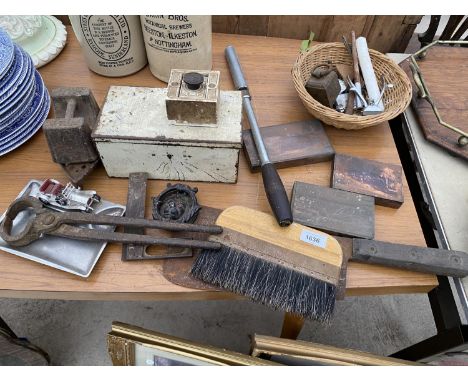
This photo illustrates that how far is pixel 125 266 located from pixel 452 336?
61 cm

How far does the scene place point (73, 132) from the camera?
618mm

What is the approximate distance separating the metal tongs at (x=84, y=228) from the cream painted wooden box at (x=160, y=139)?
4.8 inches

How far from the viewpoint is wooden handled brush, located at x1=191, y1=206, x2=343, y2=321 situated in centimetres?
59

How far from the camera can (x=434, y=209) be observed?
0.74 metres

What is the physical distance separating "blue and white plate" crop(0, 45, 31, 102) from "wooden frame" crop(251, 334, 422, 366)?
0.63 meters

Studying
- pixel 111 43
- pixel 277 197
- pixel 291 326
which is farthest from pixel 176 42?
pixel 291 326

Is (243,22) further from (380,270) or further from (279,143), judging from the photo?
(380,270)

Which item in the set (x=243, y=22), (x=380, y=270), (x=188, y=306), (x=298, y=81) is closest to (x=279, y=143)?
(x=298, y=81)

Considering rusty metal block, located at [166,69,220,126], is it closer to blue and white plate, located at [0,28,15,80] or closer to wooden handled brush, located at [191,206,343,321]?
wooden handled brush, located at [191,206,343,321]

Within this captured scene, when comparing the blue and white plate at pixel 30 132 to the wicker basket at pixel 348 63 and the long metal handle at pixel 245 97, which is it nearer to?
the long metal handle at pixel 245 97

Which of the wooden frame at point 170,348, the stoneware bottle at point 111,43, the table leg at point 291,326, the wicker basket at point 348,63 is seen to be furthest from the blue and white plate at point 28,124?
the table leg at point 291,326

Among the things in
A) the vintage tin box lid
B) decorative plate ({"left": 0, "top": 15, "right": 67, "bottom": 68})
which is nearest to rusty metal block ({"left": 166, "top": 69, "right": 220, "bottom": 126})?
the vintage tin box lid

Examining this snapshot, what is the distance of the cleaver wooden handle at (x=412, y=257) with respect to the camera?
614 millimetres

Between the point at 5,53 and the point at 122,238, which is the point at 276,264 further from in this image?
the point at 5,53
